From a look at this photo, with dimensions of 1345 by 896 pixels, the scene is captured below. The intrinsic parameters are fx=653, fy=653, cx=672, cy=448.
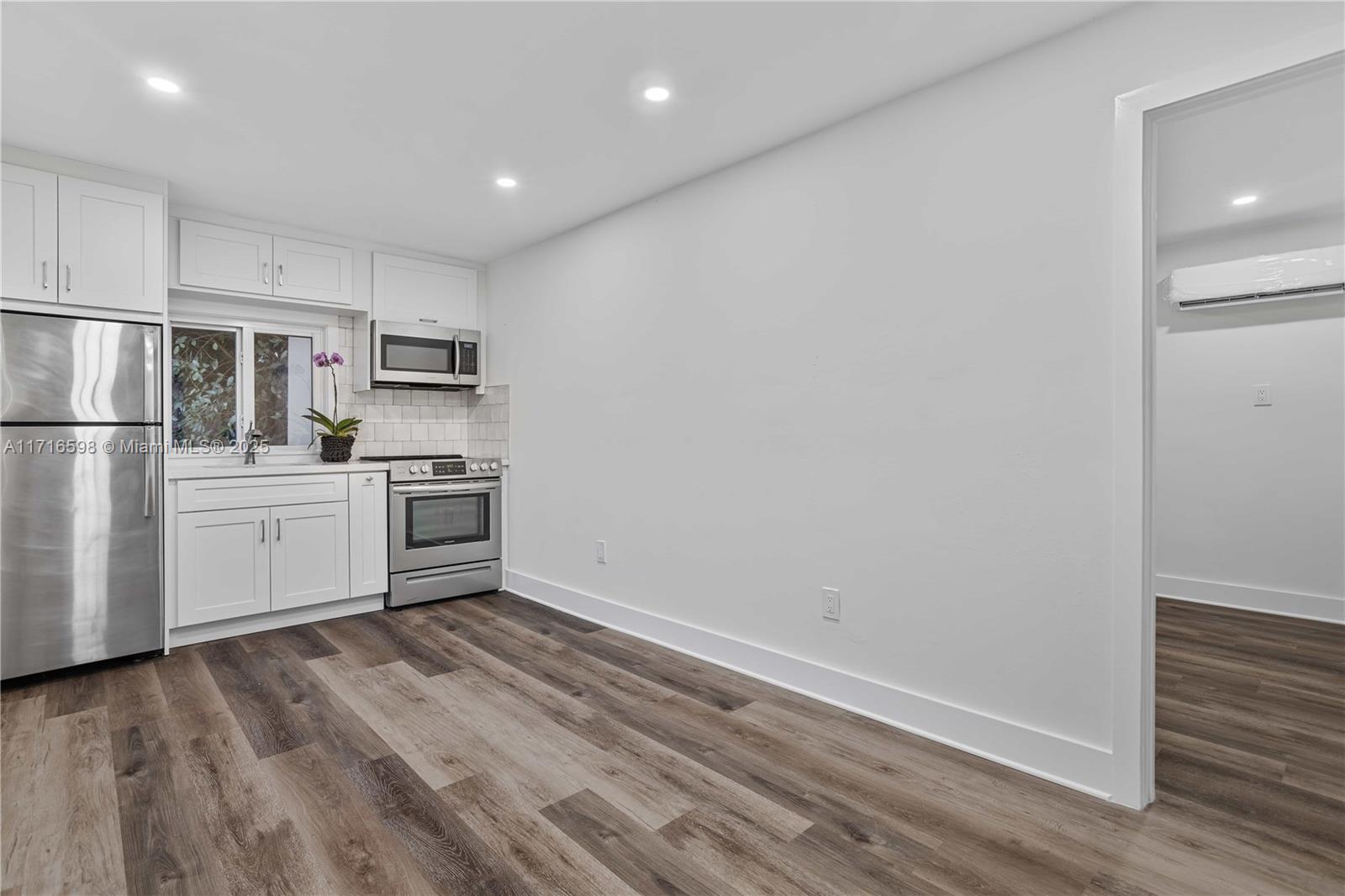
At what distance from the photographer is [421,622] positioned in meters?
3.87

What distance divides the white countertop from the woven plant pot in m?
0.07

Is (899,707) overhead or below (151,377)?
below

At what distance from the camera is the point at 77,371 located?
3.00m

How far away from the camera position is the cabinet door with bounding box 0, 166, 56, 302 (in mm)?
2826

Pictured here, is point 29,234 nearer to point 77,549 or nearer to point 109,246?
point 109,246

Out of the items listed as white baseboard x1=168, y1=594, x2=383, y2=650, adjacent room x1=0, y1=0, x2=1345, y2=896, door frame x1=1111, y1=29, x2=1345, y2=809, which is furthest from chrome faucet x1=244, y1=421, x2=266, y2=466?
door frame x1=1111, y1=29, x2=1345, y2=809

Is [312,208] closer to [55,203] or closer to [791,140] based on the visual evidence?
[55,203]

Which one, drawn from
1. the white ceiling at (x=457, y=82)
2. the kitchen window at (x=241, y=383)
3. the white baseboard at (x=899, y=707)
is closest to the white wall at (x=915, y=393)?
the white baseboard at (x=899, y=707)

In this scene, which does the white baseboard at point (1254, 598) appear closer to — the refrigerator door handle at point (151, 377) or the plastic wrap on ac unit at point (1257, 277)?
the plastic wrap on ac unit at point (1257, 277)

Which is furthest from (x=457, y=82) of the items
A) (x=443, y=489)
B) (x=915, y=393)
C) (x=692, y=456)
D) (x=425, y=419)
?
(x=425, y=419)

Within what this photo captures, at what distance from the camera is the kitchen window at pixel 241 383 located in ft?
12.8

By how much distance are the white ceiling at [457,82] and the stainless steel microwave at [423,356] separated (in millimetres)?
1119

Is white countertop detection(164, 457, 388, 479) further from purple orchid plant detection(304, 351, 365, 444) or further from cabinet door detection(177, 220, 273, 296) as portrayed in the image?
cabinet door detection(177, 220, 273, 296)

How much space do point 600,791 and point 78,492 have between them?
283 cm
